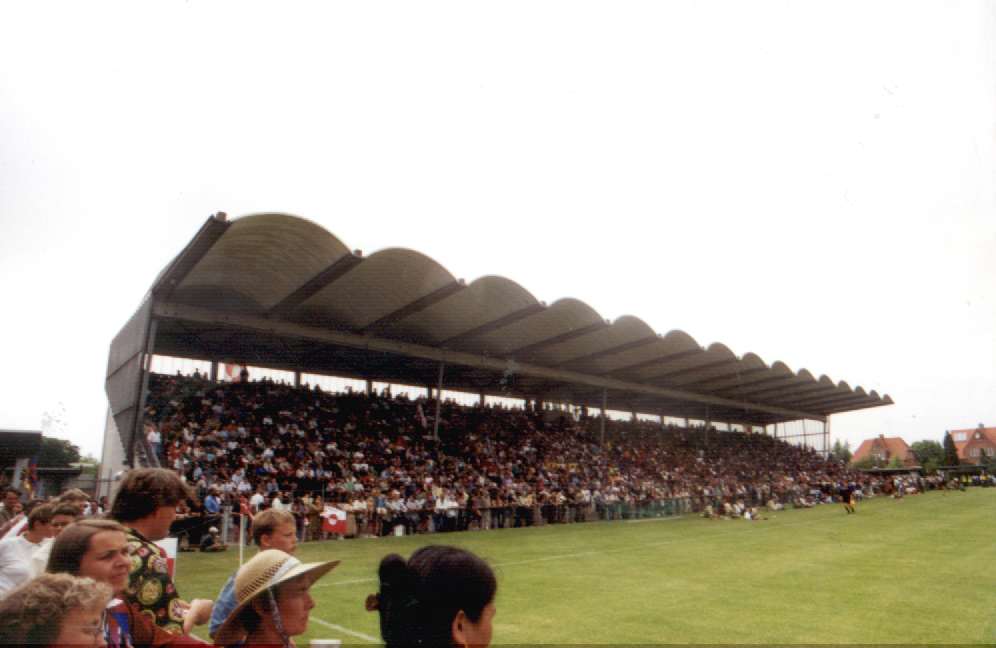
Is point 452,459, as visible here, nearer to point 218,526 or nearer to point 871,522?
point 218,526

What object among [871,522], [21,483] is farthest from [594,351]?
[21,483]

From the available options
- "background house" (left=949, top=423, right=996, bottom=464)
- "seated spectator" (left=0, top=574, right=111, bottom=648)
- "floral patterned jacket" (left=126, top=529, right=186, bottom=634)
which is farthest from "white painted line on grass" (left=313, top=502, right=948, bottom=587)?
"background house" (left=949, top=423, right=996, bottom=464)

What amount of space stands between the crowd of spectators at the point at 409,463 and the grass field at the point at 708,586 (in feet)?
7.17

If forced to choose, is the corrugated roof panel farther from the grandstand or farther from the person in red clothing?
the person in red clothing

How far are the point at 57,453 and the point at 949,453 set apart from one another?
104 meters

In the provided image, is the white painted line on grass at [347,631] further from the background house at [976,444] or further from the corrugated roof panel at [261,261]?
the background house at [976,444]

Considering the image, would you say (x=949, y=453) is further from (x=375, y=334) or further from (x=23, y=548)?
(x=23, y=548)

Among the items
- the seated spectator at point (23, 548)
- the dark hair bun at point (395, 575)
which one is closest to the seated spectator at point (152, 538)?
the dark hair bun at point (395, 575)

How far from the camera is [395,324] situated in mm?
24703

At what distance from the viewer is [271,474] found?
18875mm

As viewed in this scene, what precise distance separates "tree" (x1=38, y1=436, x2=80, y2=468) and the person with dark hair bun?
70.4 m

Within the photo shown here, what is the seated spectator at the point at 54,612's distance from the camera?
203 centimetres

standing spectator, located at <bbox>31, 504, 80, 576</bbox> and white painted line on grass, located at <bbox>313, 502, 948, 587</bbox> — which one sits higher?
standing spectator, located at <bbox>31, 504, 80, 576</bbox>

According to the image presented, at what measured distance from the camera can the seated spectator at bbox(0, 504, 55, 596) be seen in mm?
4379
